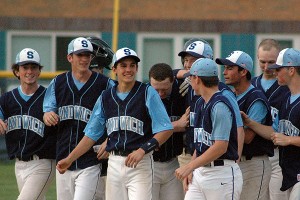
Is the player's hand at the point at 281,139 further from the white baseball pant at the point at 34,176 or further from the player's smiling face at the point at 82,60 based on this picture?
the white baseball pant at the point at 34,176

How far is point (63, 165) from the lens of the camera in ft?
31.2

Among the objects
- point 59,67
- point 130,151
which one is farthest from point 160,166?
point 59,67

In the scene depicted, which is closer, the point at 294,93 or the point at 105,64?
the point at 294,93

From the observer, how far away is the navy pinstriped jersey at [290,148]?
8.94 metres

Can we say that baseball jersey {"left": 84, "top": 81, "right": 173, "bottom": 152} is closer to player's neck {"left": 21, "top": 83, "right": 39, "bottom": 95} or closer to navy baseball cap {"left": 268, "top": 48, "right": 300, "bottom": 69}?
navy baseball cap {"left": 268, "top": 48, "right": 300, "bottom": 69}

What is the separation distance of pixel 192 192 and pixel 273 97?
1.99m

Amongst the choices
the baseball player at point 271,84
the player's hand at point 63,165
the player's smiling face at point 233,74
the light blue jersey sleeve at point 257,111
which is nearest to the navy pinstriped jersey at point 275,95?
the baseball player at point 271,84

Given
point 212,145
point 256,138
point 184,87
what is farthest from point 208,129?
point 184,87

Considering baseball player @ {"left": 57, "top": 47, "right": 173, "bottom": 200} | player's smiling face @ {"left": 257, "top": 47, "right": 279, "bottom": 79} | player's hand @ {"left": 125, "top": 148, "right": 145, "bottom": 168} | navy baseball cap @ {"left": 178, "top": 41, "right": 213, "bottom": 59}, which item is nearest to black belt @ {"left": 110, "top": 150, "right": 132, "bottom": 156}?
baseball player @ {"left": 57, "top": 47, "right": 173, "bottom": 200}

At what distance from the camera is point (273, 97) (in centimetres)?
1012

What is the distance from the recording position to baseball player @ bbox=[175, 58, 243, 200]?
8.27 meters

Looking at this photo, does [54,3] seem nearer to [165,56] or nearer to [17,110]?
[165,56]

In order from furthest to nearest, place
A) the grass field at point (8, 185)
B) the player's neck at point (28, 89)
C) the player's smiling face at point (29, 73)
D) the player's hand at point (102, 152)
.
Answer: the grass field at point (8, 185) < the player's neck at point (28, 89) < the player's smiling face at point (29, 73) < the player's hand at point (102, 152)

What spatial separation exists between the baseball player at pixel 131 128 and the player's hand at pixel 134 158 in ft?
0.18
